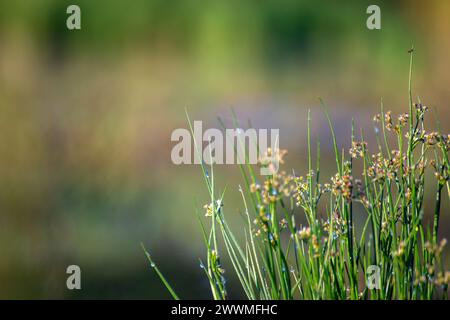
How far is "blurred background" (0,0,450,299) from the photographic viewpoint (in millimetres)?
3336

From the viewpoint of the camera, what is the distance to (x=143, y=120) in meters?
4.42

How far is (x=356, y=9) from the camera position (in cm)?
489

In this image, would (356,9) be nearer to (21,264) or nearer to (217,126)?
(217,126)

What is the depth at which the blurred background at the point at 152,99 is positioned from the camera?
10.9 feet

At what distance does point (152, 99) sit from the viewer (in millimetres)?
4598

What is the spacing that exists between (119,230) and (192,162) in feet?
2.99

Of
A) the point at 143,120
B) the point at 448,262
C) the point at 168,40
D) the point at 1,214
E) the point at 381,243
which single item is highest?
the point at 168,40

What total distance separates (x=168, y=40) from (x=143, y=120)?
0.75 meters

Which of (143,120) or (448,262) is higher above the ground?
(143,120)

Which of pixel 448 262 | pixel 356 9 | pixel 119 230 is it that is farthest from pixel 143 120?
pixel 448 262

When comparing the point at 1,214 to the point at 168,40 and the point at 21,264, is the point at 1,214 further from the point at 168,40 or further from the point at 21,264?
the point at 168,40
